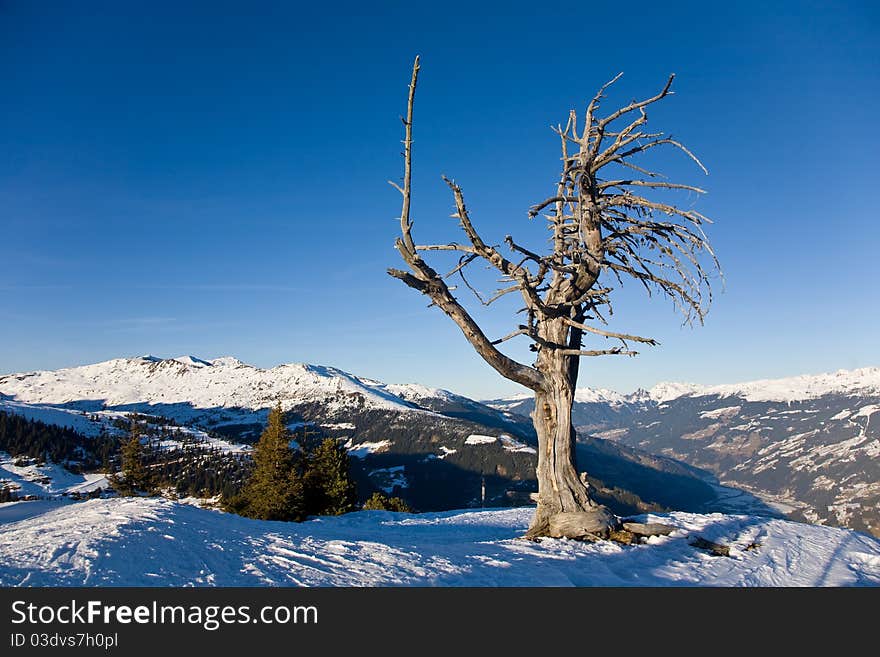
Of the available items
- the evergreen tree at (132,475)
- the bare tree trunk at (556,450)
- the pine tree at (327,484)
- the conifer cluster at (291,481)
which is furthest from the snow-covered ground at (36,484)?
the bare tree trunk at (556,450)

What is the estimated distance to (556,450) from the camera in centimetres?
1197

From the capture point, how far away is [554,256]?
12070mm

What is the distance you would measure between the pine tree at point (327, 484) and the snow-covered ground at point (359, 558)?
26.2 m

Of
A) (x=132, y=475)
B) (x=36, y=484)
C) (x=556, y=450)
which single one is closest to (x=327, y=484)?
(x=132, y=475)

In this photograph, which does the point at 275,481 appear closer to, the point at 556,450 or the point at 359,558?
the point at 556,450

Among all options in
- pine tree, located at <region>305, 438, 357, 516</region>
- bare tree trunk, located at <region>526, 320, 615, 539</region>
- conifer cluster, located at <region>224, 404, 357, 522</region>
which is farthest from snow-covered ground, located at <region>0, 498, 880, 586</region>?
pine tree, located at <region>305, 438, 357, 516</region>

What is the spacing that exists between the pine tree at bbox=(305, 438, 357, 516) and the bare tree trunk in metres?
26.8

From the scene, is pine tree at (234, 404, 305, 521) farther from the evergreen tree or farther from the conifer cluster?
the evergreen tree

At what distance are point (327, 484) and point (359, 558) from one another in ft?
104

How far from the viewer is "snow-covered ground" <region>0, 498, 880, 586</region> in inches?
244
